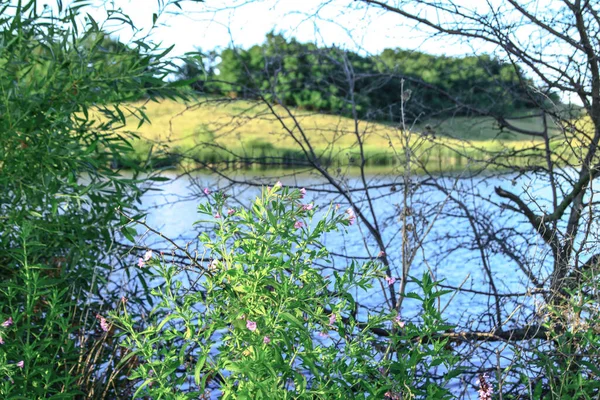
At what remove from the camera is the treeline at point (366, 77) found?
14.4 feet

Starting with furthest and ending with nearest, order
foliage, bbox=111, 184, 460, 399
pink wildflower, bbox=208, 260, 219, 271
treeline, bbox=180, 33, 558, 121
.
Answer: treeline, bbox=180, 33, 558, 121, pink wildflower, bbox=208, 260, 219, 271, foliage, bbox=111, 184, 460, 399

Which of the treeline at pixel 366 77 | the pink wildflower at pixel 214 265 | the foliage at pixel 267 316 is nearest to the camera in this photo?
the foliage at pixel 267 316

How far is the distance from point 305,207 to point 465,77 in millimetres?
3082

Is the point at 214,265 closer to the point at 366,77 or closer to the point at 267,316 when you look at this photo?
the point at 267,316

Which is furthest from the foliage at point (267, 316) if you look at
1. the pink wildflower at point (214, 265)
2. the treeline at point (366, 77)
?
the treeline at point (366, 77)

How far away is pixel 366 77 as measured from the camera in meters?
4.70

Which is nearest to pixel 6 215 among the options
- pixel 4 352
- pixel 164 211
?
pixel 4 352

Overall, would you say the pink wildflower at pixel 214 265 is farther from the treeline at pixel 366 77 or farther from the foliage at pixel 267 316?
the treeline at pixel 366 77

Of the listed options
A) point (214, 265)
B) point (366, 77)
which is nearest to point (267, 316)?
point (214, 265)

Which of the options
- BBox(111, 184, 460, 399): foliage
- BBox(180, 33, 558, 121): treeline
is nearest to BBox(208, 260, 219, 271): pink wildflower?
BBox(111, 184, 460, 399): foliage

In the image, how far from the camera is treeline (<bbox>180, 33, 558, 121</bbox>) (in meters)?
4.39

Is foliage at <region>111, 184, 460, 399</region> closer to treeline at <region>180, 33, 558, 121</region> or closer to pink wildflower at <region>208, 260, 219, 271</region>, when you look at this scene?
pink wildflower at <region>208, 260, 219, 271</region>

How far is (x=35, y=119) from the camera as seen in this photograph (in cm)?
339

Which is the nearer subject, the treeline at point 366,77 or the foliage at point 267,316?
the foliage at point 267,316
